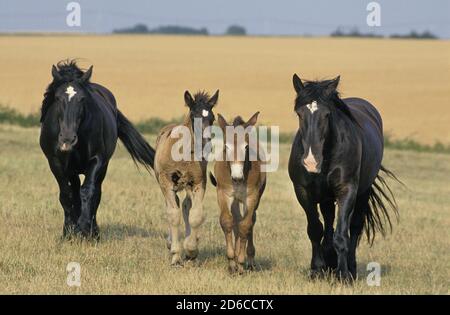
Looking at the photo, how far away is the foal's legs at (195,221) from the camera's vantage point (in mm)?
9211

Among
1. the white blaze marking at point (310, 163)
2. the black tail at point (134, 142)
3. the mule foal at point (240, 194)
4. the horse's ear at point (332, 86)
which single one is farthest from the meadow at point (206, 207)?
the horse's ear at point (332, 86)

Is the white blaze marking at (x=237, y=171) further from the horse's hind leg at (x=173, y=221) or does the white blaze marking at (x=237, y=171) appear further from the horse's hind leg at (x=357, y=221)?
the horse's hind leg at (x=357, y=221)

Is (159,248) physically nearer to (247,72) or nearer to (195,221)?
(195,221)

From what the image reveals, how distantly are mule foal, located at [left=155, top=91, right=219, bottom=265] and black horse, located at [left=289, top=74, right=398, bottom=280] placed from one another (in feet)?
3.12

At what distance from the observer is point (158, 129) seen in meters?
30.1

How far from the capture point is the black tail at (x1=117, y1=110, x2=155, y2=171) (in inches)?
498

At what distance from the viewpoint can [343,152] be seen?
8.67 m

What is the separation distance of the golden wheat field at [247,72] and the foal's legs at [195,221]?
692 inches

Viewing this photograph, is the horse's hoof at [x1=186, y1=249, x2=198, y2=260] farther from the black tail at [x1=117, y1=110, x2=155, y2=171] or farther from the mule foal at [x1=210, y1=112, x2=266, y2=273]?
the black tail at [x1=117, y1=110, x2=155, y2=171]

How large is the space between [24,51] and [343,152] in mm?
56071

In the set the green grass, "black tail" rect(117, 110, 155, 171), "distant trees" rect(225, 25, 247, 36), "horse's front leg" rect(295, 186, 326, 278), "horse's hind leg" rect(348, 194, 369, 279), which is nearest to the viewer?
"horse's front leg" rect(295, 186, 326, 278)

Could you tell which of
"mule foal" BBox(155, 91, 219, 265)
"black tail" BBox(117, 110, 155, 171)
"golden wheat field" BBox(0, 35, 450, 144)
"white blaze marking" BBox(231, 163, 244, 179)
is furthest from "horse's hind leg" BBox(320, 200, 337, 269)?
"golden wheat field" BBox(0, 35, 450, 144)
